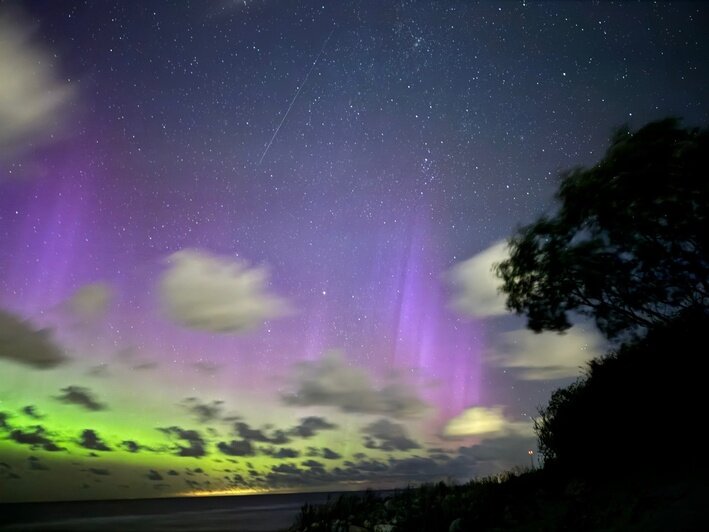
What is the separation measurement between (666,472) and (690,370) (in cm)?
281

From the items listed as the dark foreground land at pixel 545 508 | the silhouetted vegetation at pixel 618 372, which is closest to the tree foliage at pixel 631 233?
the silhouetted vegetation at pixel 618 372

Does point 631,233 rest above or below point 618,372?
above

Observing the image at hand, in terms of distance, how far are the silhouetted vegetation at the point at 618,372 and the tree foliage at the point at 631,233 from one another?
41 mm

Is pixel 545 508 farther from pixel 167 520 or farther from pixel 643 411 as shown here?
pixel 167 520

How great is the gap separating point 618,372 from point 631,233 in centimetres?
531

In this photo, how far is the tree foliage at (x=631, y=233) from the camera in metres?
16.2

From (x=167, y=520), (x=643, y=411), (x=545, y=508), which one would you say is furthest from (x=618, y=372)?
(x=167, y=520)

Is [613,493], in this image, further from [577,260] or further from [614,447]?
[577,260]

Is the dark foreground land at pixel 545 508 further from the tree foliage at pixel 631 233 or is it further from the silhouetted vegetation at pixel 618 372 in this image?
the tree foliage at pixel 631 233

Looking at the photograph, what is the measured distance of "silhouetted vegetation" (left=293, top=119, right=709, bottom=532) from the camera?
12.7 meters

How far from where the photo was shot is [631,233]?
17.2 m

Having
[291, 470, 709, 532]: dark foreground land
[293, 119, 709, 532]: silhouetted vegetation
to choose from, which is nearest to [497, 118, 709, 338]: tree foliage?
[293, 119, 709, 532]: silhouetted vegetation

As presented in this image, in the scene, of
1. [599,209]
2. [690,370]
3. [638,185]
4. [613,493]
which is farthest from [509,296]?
[613,493]

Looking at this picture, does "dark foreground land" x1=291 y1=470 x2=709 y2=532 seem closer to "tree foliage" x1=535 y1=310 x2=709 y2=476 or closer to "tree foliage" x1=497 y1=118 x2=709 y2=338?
"tree foliage" x1=535 y1=310 x2=709 y2=476
